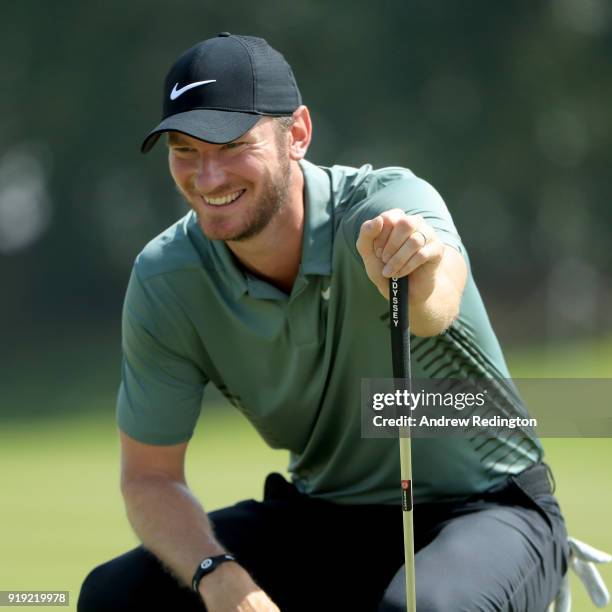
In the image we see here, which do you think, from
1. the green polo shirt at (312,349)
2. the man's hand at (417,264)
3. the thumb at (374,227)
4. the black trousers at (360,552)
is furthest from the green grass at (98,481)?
the thumb at (374,227)

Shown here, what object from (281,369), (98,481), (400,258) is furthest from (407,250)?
(98,481)

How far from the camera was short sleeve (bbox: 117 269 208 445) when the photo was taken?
159 inches

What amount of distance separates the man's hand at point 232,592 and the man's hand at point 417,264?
0.79 metres

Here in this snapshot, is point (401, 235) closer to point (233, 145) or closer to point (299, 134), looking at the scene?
point (233, 145)

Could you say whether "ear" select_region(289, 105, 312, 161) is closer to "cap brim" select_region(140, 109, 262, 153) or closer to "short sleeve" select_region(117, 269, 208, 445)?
"cap brim" select_region(140, 109, 262, 153)

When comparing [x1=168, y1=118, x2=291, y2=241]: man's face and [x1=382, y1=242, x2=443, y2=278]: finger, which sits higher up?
[x1=168, y1=118, x2=291, y2=241]: man's face

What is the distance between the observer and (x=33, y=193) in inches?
656

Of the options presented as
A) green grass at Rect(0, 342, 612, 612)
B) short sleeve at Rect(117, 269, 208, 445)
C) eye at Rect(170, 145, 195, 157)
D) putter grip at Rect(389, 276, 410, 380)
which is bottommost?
green grass at Rect(0, 342, 612, 612)

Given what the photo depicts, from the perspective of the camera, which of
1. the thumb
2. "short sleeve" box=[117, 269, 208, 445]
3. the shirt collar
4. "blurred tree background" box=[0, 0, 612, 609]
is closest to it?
the thumb

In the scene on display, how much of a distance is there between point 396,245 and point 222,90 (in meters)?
0.91

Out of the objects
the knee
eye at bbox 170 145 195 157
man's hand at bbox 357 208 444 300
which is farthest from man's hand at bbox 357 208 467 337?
the knee

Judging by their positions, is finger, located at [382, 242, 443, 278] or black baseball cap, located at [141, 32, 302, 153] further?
black baseball cap, located at [141, 32, 302, 153]

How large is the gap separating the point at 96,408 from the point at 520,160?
20.9 ft

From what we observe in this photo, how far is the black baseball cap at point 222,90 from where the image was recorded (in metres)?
3.81
